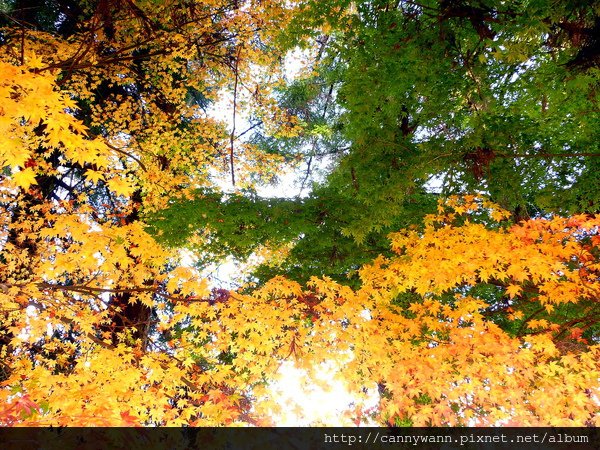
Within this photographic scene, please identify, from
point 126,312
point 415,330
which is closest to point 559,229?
point 415,330

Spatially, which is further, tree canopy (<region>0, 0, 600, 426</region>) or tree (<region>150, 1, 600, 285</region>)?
tree (<region>150, 1, 600, 285</region>)

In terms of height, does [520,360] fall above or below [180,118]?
below

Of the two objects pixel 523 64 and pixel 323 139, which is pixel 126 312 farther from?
pixel 523 64

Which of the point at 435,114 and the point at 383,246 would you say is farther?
the point at 383,246

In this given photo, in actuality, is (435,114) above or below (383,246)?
above

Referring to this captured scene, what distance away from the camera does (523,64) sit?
634 centimetres

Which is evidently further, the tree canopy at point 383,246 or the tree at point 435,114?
the tree at point 435,114

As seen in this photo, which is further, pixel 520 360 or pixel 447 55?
pixel 447 55

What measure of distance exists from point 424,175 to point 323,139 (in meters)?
7.79

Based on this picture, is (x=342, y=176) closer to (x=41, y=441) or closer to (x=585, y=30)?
(x=585, y=30)

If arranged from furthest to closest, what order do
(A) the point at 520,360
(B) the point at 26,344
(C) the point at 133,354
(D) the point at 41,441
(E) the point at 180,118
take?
1. (E) the point at 180,118
2. (B) the point at 26,344
3. (C) the point at 133,354
4. (A) the point at 520,360
5. (D) the point at 41,441

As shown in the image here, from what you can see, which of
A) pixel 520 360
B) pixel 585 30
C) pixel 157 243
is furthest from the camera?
pixel 157 243

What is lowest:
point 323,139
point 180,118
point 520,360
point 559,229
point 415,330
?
point 520,360

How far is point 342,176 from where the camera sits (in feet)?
19.4
